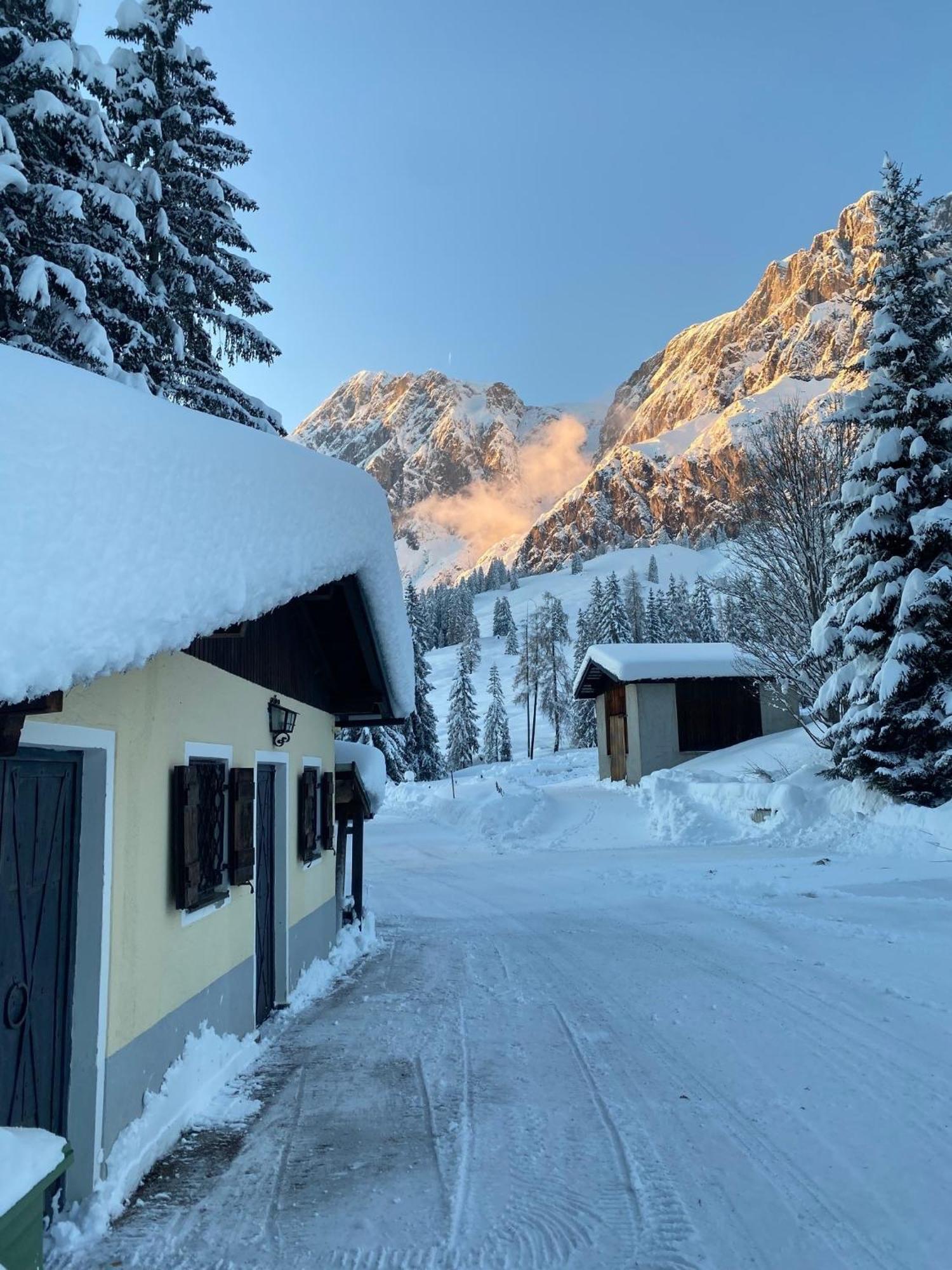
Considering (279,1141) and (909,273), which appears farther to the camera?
(909,273)

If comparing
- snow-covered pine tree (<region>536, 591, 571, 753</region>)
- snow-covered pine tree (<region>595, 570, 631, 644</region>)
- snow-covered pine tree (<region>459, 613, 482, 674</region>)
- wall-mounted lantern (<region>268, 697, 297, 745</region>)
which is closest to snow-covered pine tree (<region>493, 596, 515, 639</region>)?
snow-covered pine tree (<region>459, 613, 482, 674</region>)

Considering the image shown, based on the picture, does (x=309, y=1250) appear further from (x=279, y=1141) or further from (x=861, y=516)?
(x=861, y=516)

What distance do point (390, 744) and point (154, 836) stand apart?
108 feet

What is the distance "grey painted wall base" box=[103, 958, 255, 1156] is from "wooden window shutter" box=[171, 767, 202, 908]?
66 centimetres

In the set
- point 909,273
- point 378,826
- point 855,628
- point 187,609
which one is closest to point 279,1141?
point 187,609

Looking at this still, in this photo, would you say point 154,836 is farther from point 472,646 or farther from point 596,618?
point 472,646

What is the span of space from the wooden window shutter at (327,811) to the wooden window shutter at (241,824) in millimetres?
3284

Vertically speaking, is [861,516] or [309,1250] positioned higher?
[861,516]

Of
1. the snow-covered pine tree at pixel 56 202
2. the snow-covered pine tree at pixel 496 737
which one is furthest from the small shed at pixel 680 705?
the snow-covered pine tree at pixel 496 737

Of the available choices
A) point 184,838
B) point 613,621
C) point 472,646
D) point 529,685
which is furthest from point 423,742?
point 184,838

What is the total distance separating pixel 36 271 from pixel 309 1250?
31.4 ft

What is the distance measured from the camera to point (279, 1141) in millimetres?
4258

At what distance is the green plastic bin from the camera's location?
2.11 m

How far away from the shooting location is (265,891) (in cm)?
711
